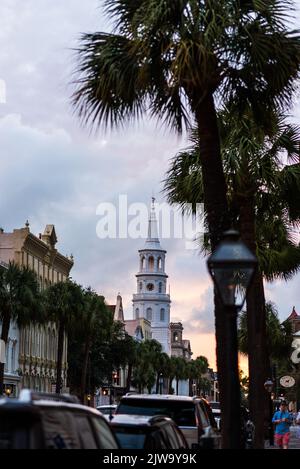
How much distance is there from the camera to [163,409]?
16766 millimetres

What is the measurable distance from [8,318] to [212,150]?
121ft

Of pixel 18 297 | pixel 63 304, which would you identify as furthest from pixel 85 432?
pixel 63 304

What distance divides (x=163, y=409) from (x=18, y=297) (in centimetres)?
3310

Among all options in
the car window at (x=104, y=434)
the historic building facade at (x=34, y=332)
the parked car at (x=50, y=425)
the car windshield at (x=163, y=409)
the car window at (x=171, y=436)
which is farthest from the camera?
the historic building facade at (x=34, y=332)

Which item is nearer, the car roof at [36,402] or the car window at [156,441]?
the car roof at [36,402]

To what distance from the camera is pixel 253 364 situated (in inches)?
904

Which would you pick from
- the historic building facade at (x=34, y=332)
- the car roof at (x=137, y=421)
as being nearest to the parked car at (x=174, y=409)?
the car roof at (x=137, y=421)

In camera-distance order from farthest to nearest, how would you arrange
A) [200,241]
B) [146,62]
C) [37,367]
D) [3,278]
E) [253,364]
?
[37,367], [3,278], [200,241], [253,364], [146,62]

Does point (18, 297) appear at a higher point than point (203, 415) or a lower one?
higher

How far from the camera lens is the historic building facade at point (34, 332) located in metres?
67.3

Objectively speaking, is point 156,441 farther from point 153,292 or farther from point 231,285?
point 153,292

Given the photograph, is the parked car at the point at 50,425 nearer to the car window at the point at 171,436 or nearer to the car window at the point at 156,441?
the car window at the point at 156,441
